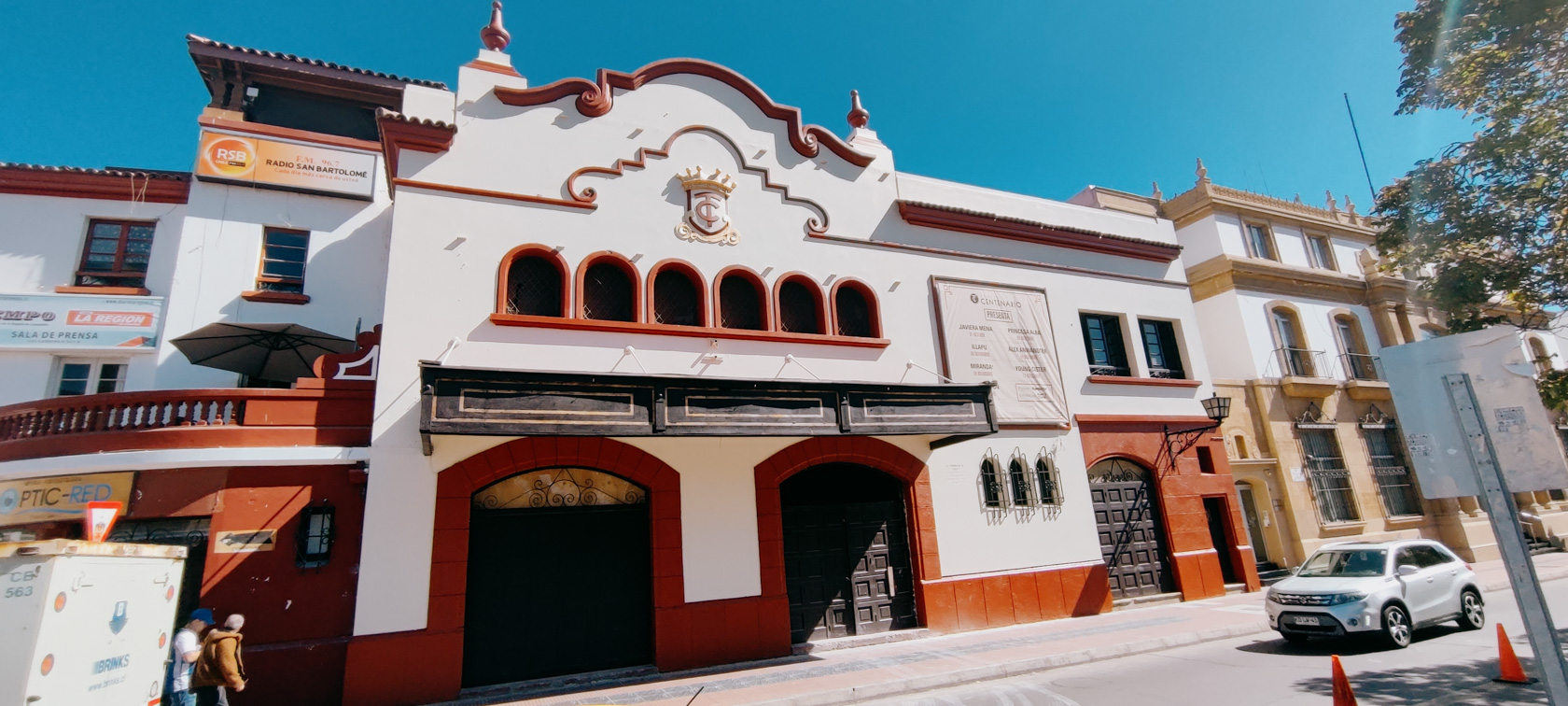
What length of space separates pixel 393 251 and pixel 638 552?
230 inches

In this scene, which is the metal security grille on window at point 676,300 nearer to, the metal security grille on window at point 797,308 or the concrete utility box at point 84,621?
the metal security grille on window at point 797,308

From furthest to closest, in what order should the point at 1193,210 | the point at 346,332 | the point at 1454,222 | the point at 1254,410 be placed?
the point at 1193,210 → the point at 1254,410 → the point at 346,332 → the point at 1454,222

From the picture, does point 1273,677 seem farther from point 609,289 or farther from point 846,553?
point 609,289

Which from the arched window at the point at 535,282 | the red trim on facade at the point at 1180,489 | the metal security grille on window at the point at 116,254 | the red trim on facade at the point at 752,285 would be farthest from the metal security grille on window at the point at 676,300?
the metal security grille on window at the point at 116,254

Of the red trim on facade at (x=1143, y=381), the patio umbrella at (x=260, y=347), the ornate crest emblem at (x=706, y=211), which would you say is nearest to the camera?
the patio umbrella at (x=260, y=347)

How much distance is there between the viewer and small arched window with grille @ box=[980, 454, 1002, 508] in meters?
14.0

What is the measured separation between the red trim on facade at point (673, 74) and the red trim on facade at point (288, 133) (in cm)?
516

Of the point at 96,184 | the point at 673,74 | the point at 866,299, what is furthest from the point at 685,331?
the point at 96,184

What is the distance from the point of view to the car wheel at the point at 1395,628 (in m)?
10.2

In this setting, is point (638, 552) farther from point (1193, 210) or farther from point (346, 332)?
point (1193, 210)

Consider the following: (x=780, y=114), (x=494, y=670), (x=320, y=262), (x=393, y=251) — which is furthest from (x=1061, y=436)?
(x=320, y=262)

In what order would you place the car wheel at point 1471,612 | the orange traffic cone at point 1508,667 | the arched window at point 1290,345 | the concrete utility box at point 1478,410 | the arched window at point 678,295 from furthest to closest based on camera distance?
the arched window at point 1290,345 → the arched window at point 678,295 → the car wheel at point 1471,612 → the orange traffic cone at point 1508,667 → the concrete utility box at point 1478,410

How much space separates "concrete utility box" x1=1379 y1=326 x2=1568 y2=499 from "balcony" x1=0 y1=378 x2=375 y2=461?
11511 mm

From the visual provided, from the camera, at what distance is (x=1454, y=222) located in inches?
385
